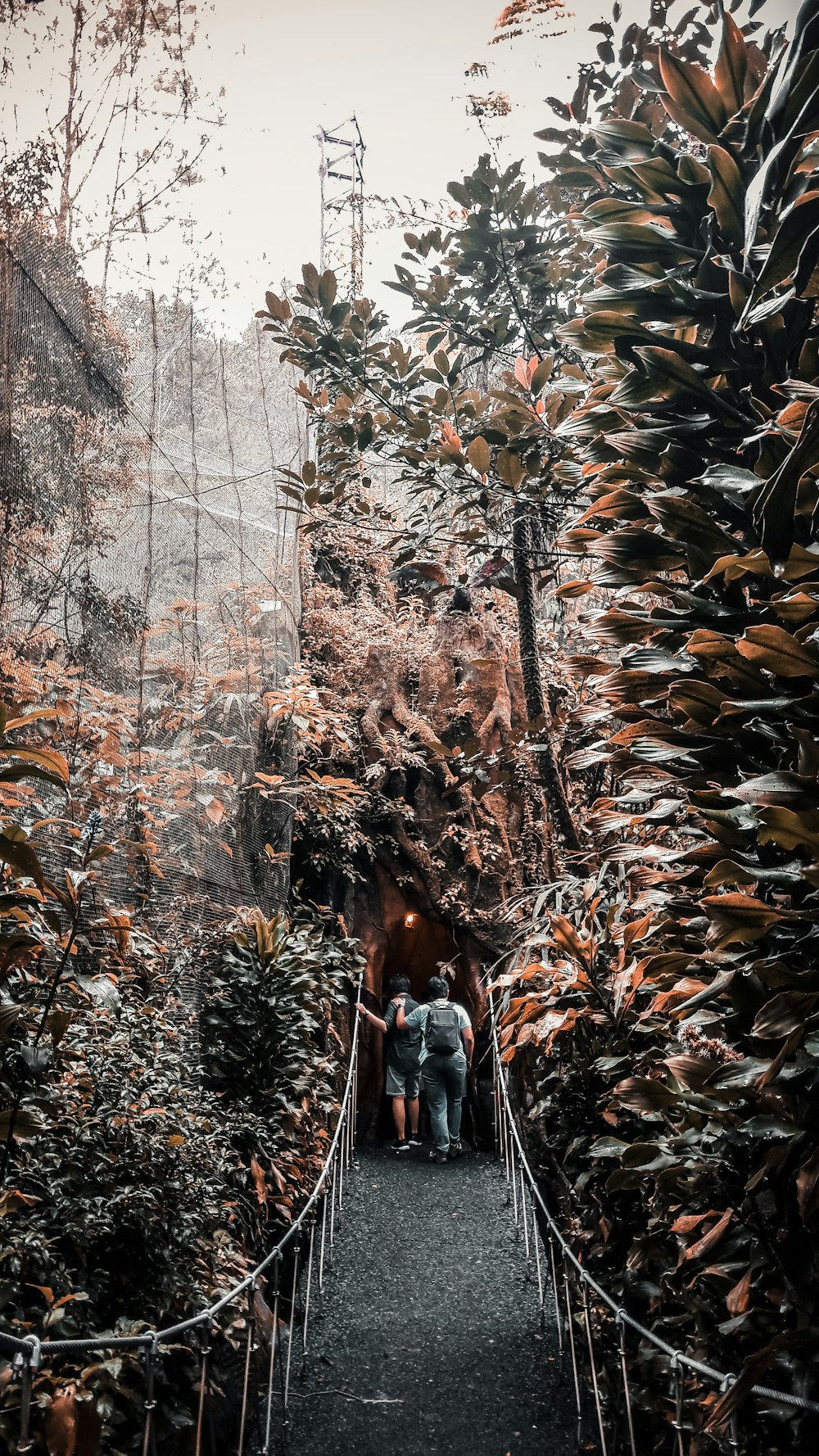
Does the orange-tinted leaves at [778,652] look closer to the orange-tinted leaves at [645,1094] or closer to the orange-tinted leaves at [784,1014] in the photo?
the orange-tinted leaves at [784,1014]

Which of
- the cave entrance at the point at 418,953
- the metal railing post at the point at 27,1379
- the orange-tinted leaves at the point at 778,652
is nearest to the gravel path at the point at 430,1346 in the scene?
the metal railing post at the point at 27,1379

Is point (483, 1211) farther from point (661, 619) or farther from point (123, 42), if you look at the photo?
point (123, 42)

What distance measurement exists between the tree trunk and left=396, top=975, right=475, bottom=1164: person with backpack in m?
3.55

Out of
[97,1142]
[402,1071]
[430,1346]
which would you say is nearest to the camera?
[97,1142]

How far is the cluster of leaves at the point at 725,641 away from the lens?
1189 mm

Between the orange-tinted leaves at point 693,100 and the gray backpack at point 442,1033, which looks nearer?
the orange-tinted leaves at point 693,100

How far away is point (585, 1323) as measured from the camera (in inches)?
112

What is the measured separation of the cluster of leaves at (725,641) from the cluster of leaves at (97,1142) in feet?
3.85

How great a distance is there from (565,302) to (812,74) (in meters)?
2.02

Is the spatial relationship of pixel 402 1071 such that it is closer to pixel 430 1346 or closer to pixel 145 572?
pixel 430 1346

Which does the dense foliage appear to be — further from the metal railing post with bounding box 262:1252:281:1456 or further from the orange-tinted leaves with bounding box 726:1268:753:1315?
the metal railing post with bounding box 262:1252:281:1456

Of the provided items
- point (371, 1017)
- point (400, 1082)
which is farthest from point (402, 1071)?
point (371, 1017)

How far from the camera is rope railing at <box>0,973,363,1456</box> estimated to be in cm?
161

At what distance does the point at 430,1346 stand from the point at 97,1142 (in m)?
2.24
